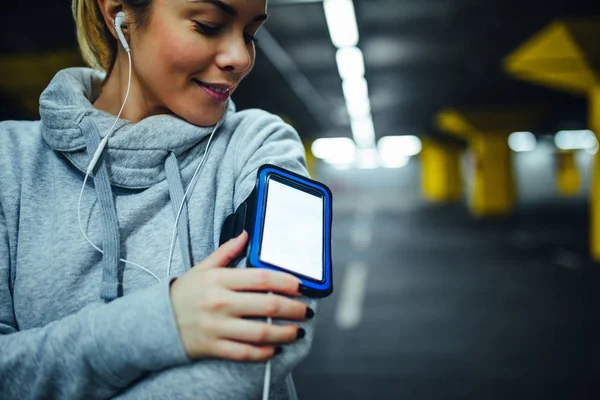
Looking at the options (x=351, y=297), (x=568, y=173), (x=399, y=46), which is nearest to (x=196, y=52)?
(x=351, y=297)

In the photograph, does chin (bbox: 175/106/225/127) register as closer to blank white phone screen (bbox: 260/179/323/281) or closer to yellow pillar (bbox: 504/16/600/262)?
blank white phone screen (bbox: 260/179/323/281)

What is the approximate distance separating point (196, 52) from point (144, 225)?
0.30 metres

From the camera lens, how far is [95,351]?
679 mm

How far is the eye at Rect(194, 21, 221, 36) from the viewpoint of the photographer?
815mm

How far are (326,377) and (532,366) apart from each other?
1.69 m

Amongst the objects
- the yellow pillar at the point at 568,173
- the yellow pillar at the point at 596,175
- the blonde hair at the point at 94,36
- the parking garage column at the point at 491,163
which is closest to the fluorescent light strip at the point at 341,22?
the yellow pillar at the point at 596,175

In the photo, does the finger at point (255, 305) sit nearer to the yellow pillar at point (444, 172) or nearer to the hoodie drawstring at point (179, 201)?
the hoodie drawstring at point (179, 201)

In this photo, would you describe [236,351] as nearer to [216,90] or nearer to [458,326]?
[216,90]

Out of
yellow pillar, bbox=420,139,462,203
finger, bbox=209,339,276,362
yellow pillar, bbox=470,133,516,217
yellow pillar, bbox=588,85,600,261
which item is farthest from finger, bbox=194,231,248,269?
yellow pillar, bbox=420,139,462,203

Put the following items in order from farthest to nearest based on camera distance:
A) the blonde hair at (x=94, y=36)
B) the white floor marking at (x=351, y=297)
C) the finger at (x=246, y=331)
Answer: the white floor marking at (x=351, y=297), the blonde hair at (x=94, y=36), the finger at (x=246, y=331)

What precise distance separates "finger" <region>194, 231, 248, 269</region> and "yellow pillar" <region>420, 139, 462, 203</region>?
32.4 meters

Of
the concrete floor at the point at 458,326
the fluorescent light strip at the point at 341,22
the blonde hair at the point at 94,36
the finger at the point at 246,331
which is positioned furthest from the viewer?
the fluorescent light strip at the point at 341,22

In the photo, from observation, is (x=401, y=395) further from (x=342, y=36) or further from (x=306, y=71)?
(x=306, y=71)

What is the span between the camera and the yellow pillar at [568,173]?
113 feet
